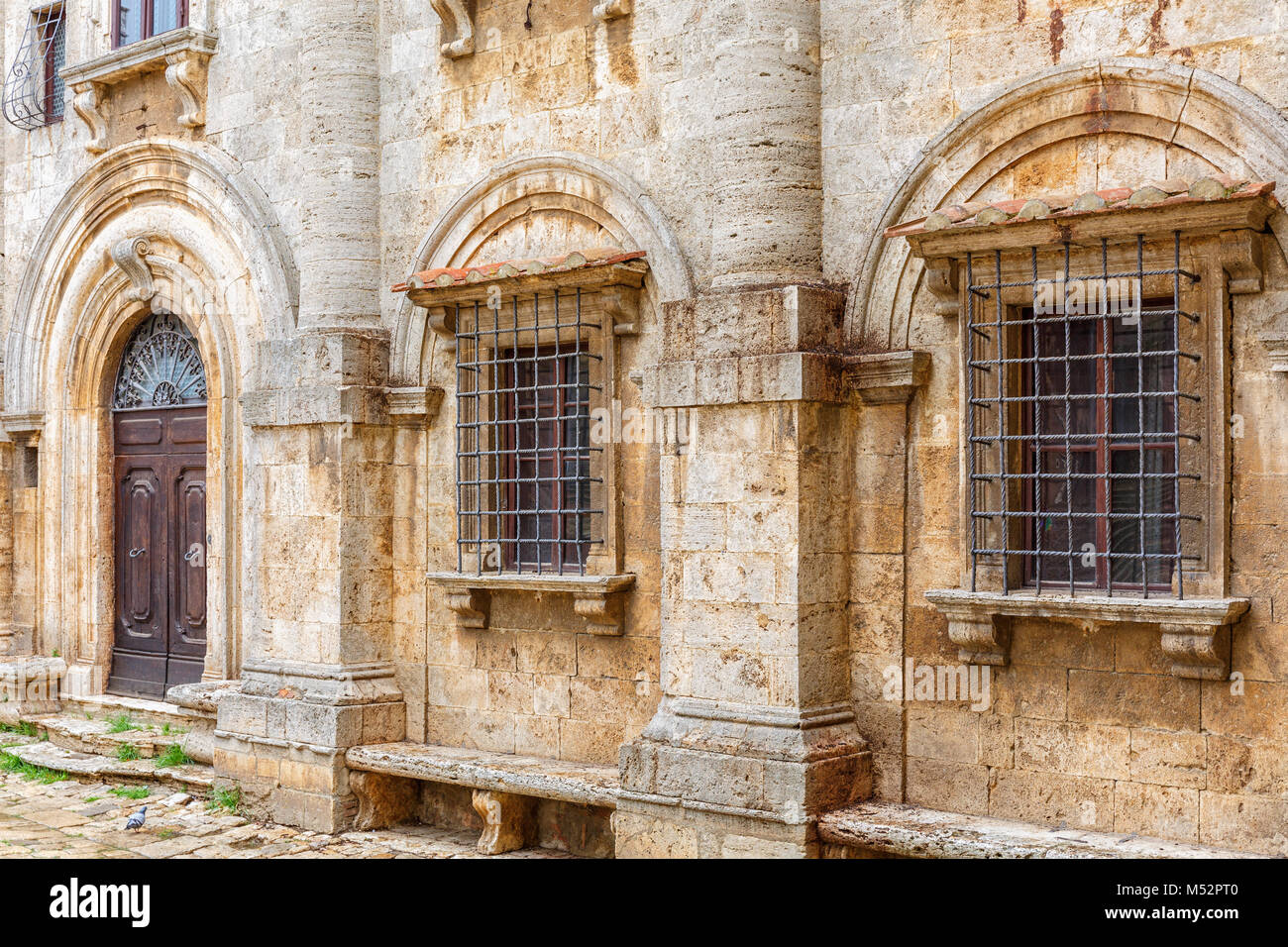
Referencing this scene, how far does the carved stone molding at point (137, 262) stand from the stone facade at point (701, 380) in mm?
44

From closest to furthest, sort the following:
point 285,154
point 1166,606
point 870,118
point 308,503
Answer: point 1166,606 < point 870,118 < point 308,503 < point 285,154

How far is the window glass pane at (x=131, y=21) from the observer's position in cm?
983

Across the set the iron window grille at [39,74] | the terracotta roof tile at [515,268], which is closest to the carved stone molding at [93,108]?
the iron window grille at [39,74]

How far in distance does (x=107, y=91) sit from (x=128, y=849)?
17.5 ft

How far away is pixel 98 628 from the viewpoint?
1021 cm

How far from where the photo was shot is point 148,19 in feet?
32.0

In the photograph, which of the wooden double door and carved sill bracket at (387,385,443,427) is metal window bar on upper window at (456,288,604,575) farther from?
the wooden double door

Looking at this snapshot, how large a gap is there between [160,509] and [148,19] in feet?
11.0

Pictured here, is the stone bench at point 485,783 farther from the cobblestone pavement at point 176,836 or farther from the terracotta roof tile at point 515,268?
the terracotta roof tile at point 515,268

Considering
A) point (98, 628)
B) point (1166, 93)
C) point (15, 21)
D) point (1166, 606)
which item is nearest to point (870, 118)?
point (1166, 93)

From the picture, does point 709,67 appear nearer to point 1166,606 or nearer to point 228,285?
point 1166,606

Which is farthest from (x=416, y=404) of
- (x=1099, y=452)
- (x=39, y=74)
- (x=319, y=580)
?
(x=39, y=74)

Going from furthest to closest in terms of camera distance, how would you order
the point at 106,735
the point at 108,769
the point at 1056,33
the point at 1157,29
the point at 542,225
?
the point at 106,735
the point at 108,769
the point at 542,225
the point at 1056,33
the point at 1157,29

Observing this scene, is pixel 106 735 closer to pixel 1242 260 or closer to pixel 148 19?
pixel 148 19
